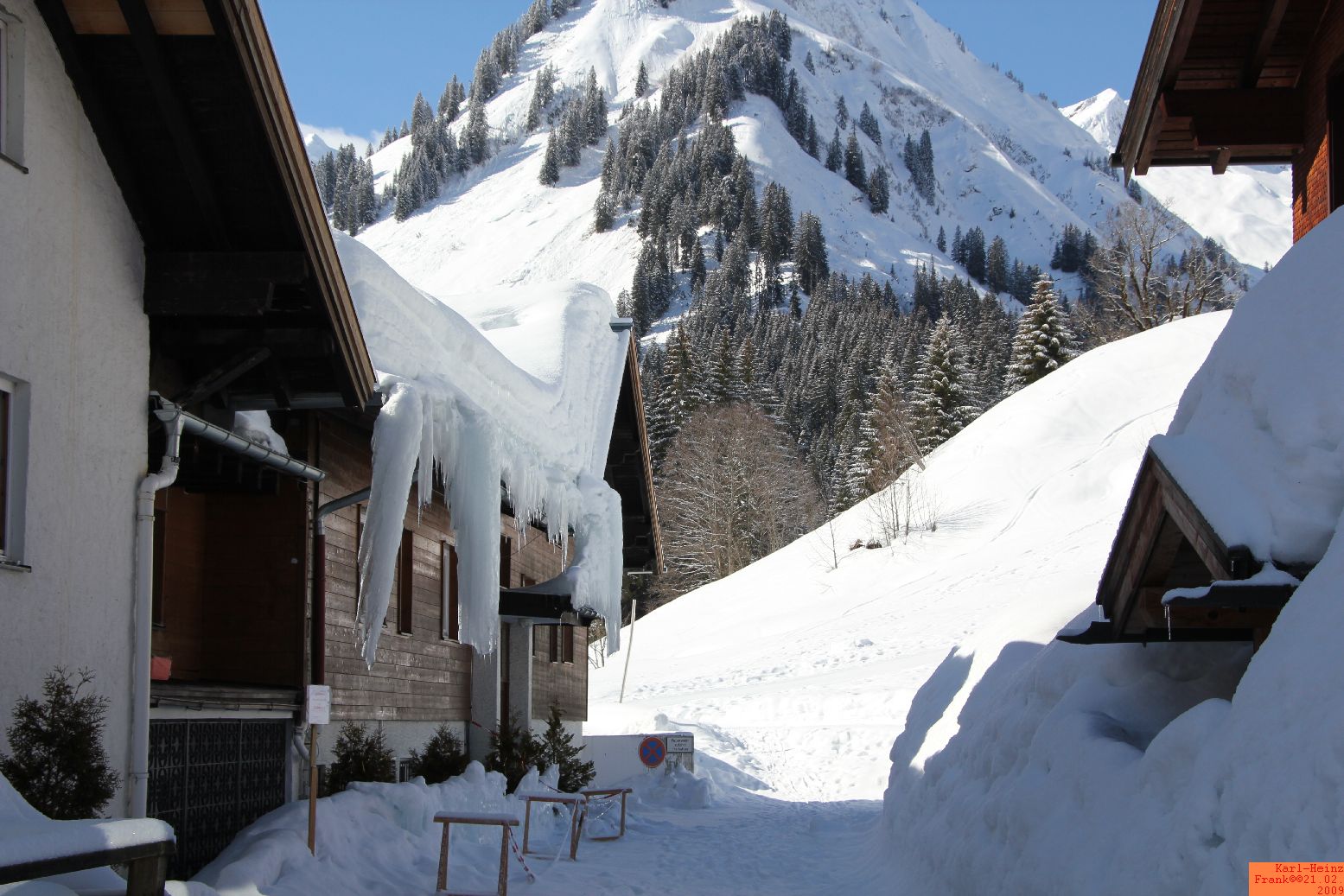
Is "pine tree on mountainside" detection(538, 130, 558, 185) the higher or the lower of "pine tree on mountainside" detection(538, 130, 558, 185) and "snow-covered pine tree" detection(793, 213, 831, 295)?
the higher

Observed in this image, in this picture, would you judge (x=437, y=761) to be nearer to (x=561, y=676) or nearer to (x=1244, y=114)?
(x=561, y=676)

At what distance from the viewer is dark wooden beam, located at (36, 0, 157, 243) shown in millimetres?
6992

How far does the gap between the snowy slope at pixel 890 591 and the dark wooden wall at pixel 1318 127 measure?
42.6 feet

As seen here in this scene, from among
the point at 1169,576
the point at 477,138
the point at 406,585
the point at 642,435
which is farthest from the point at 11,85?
the point at 477,138

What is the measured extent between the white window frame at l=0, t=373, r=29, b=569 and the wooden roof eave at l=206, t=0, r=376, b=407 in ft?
6.64

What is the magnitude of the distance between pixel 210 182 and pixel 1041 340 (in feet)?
187

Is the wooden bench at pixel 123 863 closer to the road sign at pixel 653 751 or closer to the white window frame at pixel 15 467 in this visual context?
the white window frame at pixel 15 467

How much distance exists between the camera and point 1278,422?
5129 millimetres

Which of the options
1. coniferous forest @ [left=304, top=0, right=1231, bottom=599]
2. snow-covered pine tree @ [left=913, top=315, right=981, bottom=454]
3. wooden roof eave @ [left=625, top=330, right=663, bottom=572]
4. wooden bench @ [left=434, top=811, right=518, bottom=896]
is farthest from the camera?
snow-covered pine tree @ [left=913, top=315, right=981, bottom=454]

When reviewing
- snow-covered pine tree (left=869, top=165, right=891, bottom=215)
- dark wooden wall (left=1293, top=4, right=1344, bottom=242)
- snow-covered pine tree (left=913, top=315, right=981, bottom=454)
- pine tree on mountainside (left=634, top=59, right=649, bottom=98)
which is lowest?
dark wooden wall (left=1293, top=4, right=1344, bottom=242)

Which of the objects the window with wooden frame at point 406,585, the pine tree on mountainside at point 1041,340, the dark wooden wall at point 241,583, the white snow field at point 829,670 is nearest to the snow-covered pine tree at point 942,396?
the pine tree on mountainside at point 1041,340

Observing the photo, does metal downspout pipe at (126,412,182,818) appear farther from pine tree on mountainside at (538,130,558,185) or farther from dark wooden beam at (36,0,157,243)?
pine tree on mountainside at (538,130,558,185)

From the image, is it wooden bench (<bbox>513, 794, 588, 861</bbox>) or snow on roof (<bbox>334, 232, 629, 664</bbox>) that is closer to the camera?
snow on roof (<bbox>334, 232, 629, 664</bbox>)

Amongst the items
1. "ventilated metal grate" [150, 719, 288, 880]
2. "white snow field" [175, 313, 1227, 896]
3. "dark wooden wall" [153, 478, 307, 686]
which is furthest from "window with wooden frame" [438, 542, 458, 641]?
→ "ventilated metal grate" [150, 719, 288, 880]
